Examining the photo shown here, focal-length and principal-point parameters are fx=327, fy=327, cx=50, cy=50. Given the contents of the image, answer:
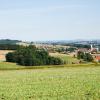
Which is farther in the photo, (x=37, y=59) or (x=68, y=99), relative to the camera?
(x=37, y=59)

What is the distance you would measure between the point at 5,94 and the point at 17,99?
2001 millimetres

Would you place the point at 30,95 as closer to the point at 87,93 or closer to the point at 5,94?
the point at 5,94

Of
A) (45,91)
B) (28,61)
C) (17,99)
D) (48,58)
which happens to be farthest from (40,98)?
(48,58)

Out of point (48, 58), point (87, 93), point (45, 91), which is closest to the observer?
point (87, 93)

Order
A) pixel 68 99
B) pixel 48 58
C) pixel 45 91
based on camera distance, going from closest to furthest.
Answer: pixel 68 99 < pixel 45 91 < pixel 48 58

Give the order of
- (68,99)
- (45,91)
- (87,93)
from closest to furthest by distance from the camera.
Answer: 1. (68,99)
2. (87,93)
3. (45,91)

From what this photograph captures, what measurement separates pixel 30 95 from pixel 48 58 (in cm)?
7830

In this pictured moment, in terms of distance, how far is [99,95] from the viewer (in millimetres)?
15664

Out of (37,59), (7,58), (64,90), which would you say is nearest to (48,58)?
(37,59)

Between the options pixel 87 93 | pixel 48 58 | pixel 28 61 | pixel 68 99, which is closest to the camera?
pixel 68 99

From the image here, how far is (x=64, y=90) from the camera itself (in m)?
17.8

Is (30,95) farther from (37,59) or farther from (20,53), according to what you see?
(20,53)

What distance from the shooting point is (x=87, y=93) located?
1652cm

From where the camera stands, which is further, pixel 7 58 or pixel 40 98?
pixel 7 58
